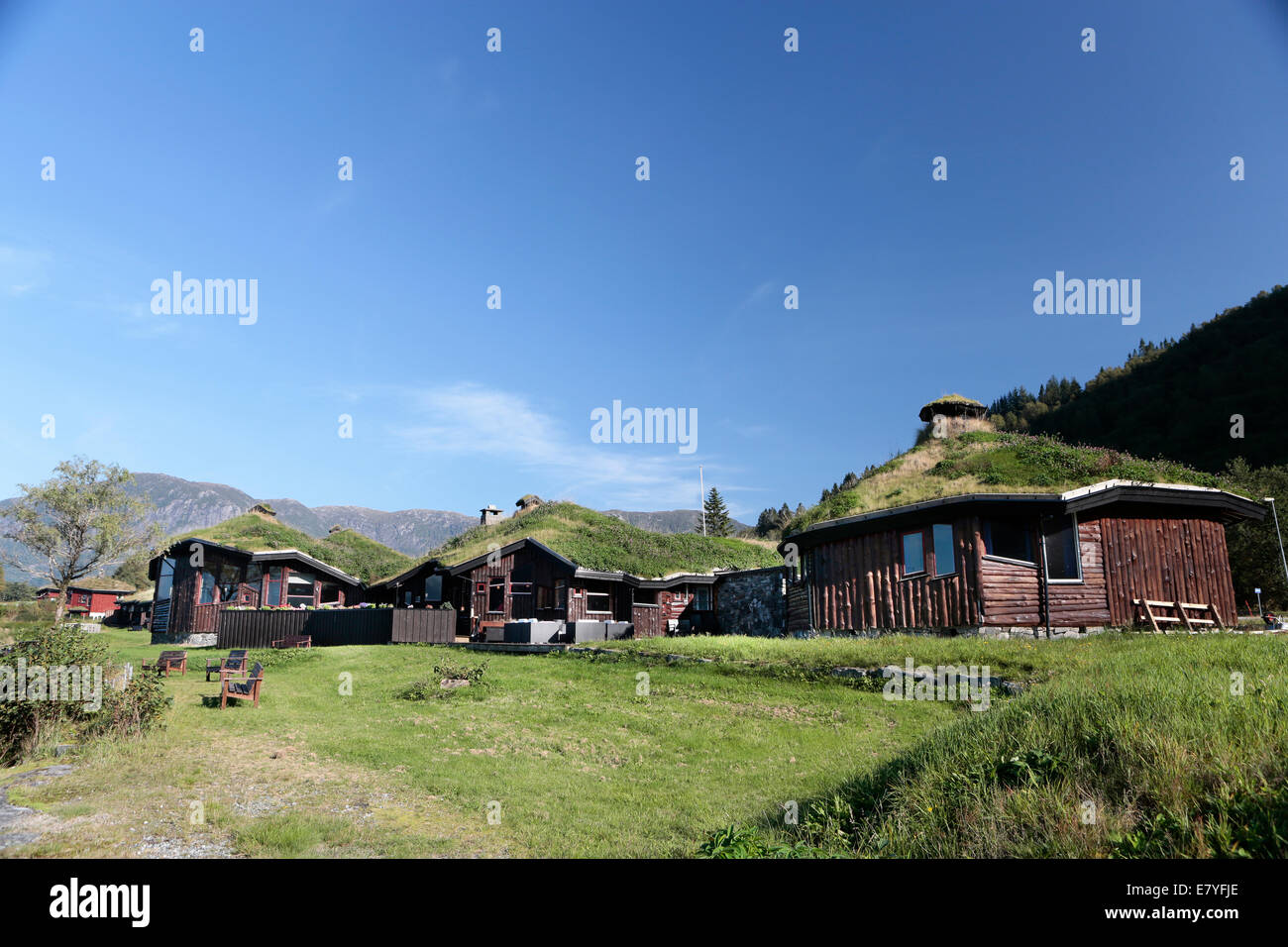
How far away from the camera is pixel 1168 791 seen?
5.79 metres

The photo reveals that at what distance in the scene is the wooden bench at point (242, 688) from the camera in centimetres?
1590

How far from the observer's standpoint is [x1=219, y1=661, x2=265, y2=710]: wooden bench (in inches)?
626

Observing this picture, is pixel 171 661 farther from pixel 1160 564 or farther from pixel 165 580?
pixel 1160 564

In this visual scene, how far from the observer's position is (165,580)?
3994 centimetres

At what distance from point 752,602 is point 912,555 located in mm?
13260

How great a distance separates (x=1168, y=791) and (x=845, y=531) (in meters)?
20.5

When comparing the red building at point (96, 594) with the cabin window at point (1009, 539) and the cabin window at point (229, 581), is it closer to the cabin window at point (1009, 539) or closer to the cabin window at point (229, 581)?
the cabin window at point (229, 581)

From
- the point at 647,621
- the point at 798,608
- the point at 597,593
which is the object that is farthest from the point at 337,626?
the point at 798,608

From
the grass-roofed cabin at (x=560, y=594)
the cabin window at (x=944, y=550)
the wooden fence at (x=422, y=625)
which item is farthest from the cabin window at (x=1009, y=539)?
the wooden fence at (x=422, y=625)

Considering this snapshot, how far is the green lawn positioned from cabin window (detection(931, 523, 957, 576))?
7514 millimetres

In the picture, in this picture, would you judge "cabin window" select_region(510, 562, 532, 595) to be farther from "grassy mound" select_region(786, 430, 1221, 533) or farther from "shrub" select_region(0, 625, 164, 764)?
"shrub" select_region(0, 625, 164, 764)

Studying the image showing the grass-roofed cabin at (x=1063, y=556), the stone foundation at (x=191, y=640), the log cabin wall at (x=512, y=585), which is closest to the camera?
the grass-roofed cabin at (x=1063, y=556)

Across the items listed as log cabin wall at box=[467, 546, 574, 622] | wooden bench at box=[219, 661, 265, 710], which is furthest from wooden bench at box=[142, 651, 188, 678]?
log cabin wall at box=[467, 546, 574, 622]

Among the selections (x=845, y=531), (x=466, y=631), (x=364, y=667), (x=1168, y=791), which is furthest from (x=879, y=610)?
(x=466, y=631)
